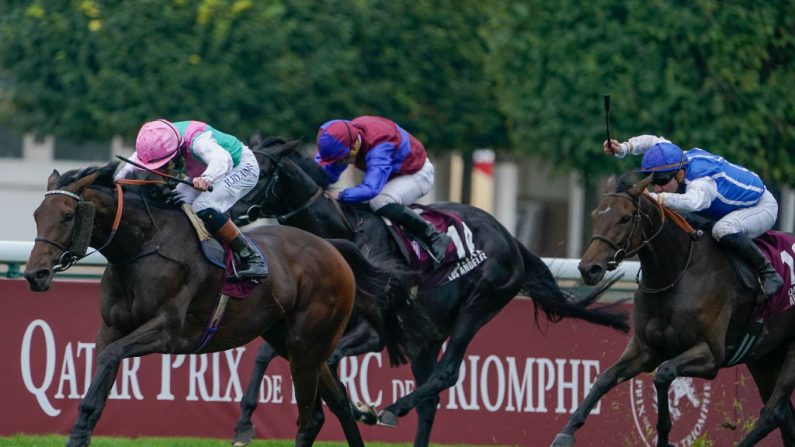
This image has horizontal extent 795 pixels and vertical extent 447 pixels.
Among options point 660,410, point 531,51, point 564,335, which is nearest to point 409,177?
point 564,335

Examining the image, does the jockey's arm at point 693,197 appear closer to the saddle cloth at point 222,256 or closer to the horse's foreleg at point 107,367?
the saddle cloth at point 222,256

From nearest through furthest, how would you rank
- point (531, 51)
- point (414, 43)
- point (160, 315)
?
point (160, 315)
point (531, 51)
point (414, 43)

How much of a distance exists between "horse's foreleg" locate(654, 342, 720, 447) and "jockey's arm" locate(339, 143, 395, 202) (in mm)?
1950

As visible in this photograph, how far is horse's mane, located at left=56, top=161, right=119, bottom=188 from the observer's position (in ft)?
21.2

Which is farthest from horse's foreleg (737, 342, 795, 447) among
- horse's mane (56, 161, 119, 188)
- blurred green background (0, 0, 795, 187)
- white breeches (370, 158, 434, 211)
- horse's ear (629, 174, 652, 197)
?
blurred green background (0, 0, 795, 187)

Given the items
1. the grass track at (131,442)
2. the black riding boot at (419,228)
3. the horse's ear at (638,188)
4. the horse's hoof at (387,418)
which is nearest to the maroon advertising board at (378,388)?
the grass track at (131,442)

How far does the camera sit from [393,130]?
8.46m

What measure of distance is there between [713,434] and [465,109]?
12.3m

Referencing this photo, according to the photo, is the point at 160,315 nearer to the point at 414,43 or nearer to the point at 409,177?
the point at 409,177

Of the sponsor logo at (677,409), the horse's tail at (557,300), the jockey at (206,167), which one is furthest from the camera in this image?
the sponsor logo at (677,409)

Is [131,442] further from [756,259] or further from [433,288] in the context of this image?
[756,259]

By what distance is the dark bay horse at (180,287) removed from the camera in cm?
632

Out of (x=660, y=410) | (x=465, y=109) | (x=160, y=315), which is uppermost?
(x=160, y=315)

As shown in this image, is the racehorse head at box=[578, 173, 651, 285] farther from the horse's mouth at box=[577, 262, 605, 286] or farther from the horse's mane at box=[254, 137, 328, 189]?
the horse's mane at box=[254, 137, 328, 189]
